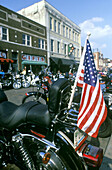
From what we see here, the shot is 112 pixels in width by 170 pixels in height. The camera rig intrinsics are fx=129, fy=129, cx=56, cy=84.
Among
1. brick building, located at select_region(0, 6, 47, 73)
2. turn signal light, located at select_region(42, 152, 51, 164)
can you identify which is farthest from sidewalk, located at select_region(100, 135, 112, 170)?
brick building, located at select_region(0, 6, 47, 73)

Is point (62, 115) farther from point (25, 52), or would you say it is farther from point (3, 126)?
point (25, 52)

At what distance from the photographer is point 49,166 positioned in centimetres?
161

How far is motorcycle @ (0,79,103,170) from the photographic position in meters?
1.62

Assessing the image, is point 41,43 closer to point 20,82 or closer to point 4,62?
point 4,62

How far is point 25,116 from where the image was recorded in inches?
73.0

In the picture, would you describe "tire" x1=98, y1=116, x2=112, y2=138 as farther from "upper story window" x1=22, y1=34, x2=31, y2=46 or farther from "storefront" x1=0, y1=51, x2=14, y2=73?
"upper story window" x1=22, y1=34, x2=31, y2=46

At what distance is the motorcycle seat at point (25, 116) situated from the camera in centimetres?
178

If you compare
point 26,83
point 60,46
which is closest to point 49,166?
point 26,83

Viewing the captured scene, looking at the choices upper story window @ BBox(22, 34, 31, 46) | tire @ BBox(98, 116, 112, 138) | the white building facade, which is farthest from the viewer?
the white building facade

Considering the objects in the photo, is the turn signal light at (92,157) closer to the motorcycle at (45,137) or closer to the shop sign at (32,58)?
the motorcycle at (45,137)

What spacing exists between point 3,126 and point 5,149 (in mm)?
413

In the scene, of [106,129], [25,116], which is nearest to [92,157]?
[25,116]

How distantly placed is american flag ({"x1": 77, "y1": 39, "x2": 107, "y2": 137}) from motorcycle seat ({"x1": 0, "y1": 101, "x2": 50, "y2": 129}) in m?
0.50

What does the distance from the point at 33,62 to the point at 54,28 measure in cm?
982
